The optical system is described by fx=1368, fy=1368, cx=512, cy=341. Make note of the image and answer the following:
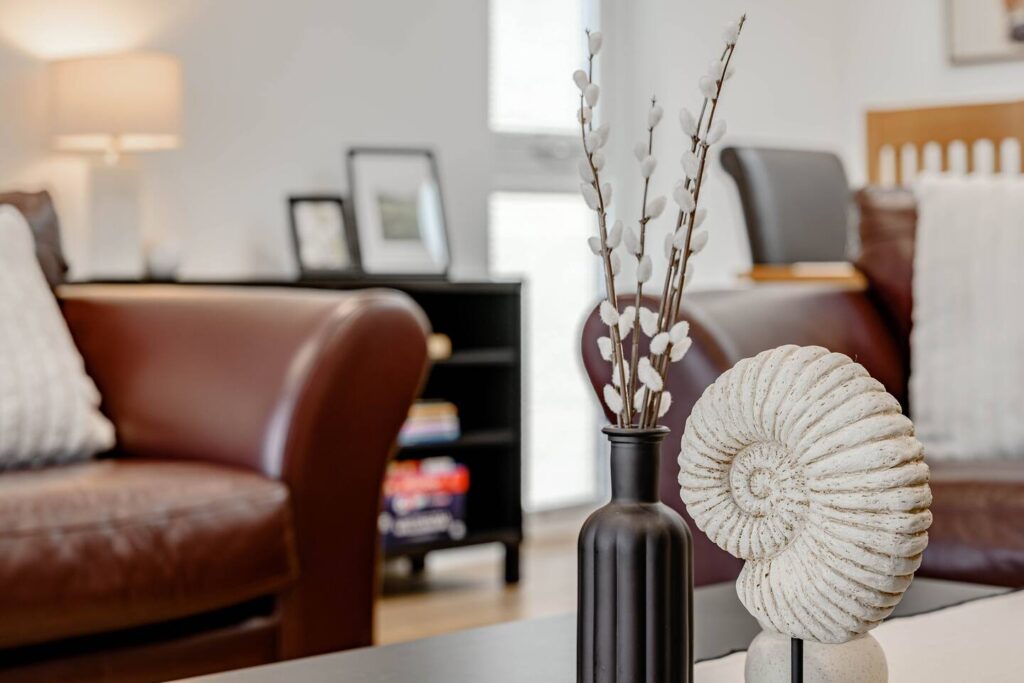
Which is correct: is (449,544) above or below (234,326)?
below

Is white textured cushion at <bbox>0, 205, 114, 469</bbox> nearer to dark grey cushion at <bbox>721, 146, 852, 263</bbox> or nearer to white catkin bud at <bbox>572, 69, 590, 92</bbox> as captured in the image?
white catkin bud at <bbox>572, 69, 590, 92</bbox>

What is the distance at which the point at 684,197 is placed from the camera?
0.85m

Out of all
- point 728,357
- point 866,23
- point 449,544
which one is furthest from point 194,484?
point 866,23

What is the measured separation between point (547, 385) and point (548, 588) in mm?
1043

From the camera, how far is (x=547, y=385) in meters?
4.45

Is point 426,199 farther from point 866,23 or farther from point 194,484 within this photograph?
point 866,23

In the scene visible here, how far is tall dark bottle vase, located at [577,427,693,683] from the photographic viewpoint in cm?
86

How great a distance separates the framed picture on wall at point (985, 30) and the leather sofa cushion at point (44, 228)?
393 cm

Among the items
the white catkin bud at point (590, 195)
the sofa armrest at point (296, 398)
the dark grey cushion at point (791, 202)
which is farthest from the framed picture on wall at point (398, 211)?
the white catkin bud at point (590, 195)

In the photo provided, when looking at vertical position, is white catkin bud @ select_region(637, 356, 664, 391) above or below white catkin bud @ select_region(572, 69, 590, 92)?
below

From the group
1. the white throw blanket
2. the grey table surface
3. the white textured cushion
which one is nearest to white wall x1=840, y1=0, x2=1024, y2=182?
the white throw blanket

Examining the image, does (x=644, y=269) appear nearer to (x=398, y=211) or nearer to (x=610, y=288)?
(x=610, y=288)

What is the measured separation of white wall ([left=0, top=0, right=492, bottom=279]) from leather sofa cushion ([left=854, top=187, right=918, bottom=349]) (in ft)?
5.85

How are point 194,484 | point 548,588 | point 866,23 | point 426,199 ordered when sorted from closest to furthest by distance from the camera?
point 194,484 → point 548,588 → point 426,199 → point 866,23
